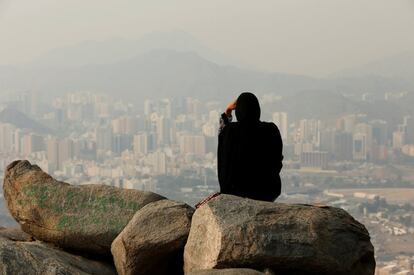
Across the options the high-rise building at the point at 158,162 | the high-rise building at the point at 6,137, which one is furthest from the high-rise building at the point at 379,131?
the high-rise building at the point at 6,137

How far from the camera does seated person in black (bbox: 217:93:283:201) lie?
21.2 feet

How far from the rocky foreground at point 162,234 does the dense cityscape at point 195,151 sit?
40688 millimetres

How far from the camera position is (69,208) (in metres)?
6.74

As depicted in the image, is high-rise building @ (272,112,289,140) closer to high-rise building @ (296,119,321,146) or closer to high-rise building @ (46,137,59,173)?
high-rise building @ (296,119,321,146)

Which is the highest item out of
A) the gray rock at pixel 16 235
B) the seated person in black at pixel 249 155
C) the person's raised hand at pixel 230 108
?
the person's raised hand at pixel 230 108

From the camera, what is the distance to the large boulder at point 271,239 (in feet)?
16.9

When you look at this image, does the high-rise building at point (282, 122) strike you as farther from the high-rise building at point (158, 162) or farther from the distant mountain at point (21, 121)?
the distant mountain at point (21, 121)

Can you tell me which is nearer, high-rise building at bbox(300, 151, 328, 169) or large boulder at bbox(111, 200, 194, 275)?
large boulder at bbox(111, 200, 194, 275)

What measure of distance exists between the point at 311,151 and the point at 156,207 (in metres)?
80.7

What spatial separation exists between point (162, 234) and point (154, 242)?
86 mm

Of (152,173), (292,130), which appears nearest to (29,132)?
(152,173)

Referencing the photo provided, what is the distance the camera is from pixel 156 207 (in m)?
6.05

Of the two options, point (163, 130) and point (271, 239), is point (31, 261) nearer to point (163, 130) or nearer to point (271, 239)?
point (271, 239)

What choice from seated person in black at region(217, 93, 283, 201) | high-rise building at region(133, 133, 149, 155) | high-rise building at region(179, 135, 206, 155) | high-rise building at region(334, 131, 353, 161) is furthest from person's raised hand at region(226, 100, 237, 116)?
high-rise building at region(133, 133, 149, 155)
